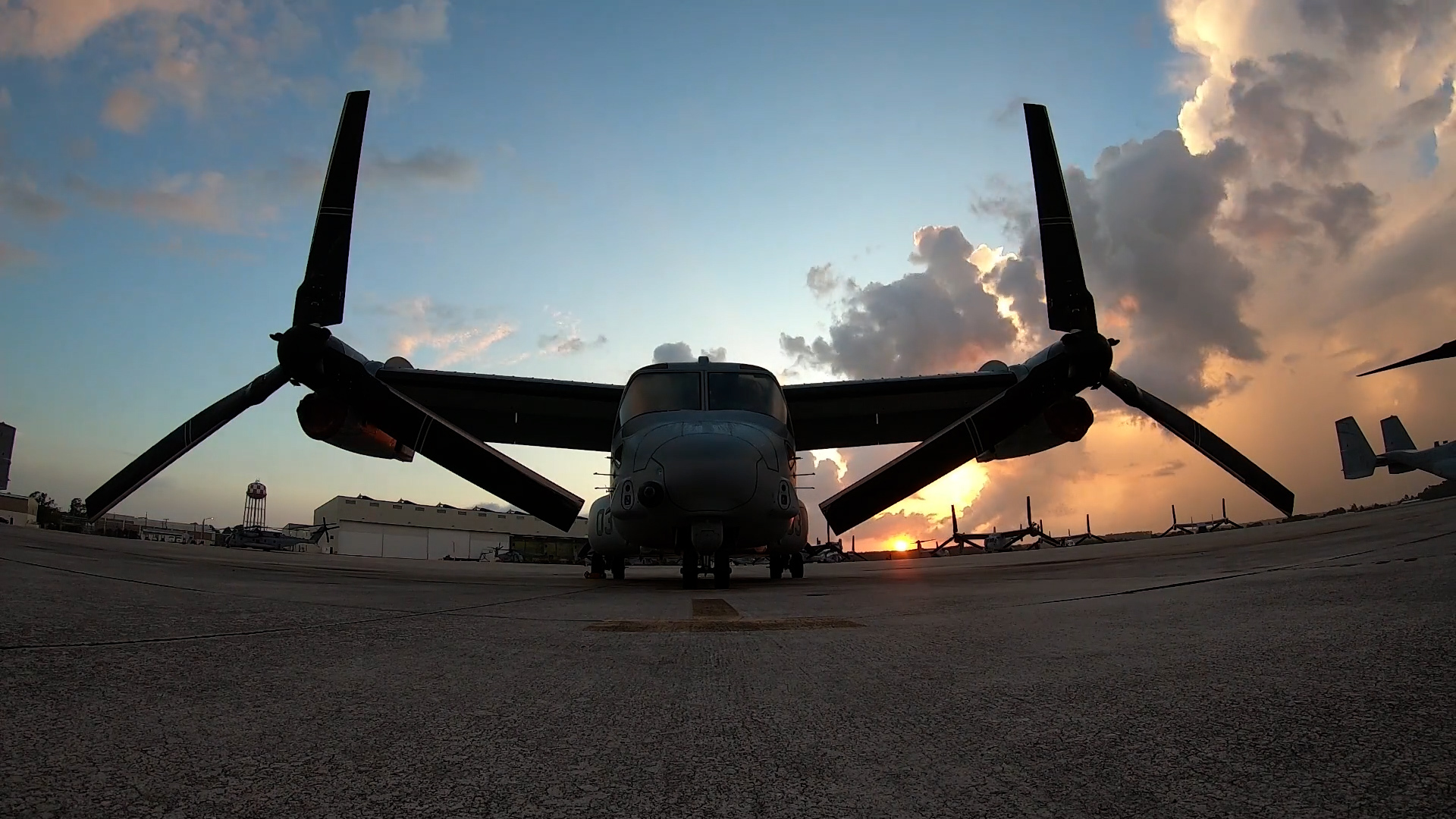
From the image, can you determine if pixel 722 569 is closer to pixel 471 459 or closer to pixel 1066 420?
pixel 471 459

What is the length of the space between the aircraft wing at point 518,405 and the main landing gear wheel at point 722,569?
5392 mm

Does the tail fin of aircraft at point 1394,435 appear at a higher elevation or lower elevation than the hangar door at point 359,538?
higher

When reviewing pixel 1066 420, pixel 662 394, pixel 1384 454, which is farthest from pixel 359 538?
pixel 1384 454

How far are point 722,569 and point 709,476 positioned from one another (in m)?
1.43

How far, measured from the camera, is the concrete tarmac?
56.3 inches

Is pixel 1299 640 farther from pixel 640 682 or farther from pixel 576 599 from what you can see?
pixel 576 599

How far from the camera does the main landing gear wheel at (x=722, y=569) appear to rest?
9.15 metres

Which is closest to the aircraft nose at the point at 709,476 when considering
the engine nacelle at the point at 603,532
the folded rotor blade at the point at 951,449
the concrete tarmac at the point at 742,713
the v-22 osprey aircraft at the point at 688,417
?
the v-22 osprey aircraft at the point at 688,417

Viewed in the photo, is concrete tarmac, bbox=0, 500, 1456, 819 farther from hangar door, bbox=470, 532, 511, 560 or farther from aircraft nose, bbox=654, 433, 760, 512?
hangar door, bbox=470, 532, 511, 560

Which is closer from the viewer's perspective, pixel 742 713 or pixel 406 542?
pixel 742 713

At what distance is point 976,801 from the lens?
1398mm

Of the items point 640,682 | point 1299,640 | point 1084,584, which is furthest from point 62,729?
point 1084,584

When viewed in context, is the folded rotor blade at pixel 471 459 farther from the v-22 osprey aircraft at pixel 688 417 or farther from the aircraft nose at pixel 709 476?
the aircraft nose at pixel 709 476

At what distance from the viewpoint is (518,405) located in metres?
15.5
